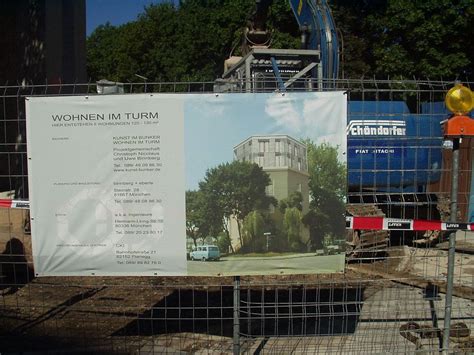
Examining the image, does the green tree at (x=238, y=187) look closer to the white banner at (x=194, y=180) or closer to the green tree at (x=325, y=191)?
the white banner at (x=194, y=180)

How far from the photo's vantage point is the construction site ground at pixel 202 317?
516 centimetres

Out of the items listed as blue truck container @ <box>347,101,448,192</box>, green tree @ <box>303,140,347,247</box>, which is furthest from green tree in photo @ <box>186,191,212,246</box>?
blue truck container @ <box>347,101,448,192</box>

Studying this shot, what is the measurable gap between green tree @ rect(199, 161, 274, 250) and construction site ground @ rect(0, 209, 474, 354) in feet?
2.76

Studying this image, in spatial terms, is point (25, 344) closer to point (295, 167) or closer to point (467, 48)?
point (295, 167)

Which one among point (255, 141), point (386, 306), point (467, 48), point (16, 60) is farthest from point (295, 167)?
point (467, 48)

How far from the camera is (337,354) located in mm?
5016

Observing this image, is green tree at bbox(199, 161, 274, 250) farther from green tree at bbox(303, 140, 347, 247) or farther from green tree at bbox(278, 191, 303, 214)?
green tree at bbox(303, 140, 347, 247)

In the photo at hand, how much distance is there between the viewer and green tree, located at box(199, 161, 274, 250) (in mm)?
4316

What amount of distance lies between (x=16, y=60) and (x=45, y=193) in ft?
23.1

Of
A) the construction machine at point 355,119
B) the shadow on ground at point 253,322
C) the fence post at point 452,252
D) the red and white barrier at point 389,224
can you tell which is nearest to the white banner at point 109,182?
the shadow on ground at point 253,322

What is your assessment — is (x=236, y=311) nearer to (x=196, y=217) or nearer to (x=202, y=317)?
(x=196, y=217)

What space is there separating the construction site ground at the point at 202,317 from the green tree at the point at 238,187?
33.2 inches

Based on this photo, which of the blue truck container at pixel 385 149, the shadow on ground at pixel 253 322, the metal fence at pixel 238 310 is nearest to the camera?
the metal fence at pixel 238 310

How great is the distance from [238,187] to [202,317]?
2458 mm
